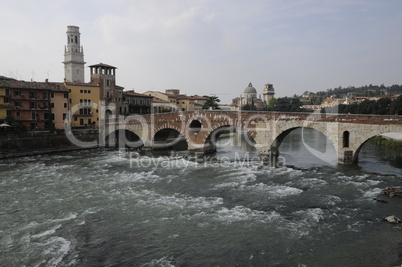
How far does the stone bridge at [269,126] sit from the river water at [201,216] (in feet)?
8.23

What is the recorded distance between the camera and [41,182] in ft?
76.6

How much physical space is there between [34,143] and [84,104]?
1137 cm

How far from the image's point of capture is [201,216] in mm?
16078

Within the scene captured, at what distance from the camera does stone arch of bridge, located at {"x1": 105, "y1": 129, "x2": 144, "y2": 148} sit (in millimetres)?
45000

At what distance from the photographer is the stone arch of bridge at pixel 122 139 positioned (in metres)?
45.0

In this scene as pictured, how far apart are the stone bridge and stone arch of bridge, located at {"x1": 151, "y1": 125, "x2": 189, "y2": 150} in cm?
32

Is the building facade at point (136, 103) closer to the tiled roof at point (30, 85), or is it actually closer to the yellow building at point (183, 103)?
the yellow building at point (183, 103)

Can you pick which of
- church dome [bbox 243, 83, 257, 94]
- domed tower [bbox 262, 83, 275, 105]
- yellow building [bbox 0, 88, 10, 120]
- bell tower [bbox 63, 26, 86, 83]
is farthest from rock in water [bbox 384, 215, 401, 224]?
domed tower [bbox 262, 83, 275, 105]

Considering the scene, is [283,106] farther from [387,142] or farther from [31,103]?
[31,103]

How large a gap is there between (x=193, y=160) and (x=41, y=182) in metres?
13.9

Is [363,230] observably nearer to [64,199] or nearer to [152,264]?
[152,264]

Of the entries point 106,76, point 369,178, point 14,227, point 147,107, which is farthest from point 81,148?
point 369,178

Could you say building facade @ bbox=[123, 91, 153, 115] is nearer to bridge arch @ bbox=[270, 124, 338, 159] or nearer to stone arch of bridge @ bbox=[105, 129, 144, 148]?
stone arch of bridge @ bbox=[105, 129, 144, 148]

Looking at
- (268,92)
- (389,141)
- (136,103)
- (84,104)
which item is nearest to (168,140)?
(84,104)
